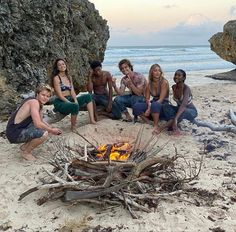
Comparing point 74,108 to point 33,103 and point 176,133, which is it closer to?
point 33,103

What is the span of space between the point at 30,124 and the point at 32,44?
153 inches

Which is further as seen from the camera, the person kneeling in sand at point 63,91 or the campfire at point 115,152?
the person kneeling in sand at point 63,91

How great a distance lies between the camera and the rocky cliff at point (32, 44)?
28.7 ft

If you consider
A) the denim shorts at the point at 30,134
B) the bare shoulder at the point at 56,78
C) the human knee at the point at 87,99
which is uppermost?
the bare shoulder at the point at 56,78

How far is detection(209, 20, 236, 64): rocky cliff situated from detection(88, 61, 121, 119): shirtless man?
1282 cm

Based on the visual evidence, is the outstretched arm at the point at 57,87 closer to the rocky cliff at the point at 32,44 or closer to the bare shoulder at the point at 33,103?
the bare shoulder at the point at 33,103

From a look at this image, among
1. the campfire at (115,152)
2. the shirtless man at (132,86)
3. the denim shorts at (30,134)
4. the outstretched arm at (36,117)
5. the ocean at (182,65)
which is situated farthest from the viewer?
the ocean at (182,65)

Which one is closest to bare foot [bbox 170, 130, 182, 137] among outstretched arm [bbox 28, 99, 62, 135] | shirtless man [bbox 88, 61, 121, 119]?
shirtless man [bbox 88, 61, 121, 119]

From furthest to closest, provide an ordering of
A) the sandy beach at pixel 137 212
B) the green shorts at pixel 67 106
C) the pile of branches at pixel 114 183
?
the green shorts at pixel 67 106 < the pile of branches at pixel 114 183 < the sandy beach at pixel 137 212

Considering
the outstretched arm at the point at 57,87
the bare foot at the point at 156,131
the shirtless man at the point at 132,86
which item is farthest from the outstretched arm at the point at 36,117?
the shirtless man at the point at 132,86

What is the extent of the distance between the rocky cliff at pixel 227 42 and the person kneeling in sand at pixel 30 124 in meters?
15.1

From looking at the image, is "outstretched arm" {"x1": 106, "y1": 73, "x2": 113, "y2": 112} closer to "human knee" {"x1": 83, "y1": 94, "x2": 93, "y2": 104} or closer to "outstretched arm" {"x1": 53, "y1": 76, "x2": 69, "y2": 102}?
"human knee" {"x1": 83, "y1": 94, "x2": 93, "y2": 104}

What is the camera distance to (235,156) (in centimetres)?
621

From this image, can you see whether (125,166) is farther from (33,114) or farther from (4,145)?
(4,145)
